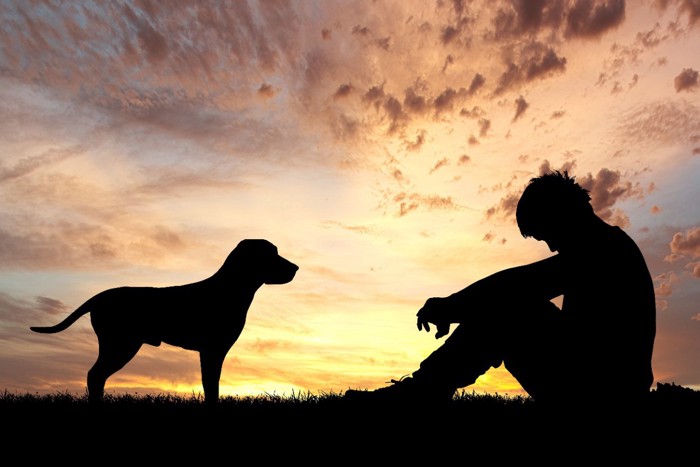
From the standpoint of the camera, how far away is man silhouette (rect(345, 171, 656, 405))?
398 centimetres

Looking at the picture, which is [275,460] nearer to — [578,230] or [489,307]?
[489,307]

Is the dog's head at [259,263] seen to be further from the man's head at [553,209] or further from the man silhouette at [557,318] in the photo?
the man's head at [553,209]

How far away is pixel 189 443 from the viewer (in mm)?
5238

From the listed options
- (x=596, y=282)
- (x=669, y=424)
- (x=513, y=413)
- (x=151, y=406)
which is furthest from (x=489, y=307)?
(x=151, y=406)

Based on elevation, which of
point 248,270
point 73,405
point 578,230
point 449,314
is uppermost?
point 248,270

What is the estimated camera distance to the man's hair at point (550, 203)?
173 inches

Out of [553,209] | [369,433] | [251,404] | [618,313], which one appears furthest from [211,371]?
[618,313]

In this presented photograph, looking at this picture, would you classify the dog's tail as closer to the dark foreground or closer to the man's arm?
the dark foreground

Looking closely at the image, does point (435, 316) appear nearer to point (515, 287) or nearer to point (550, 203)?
point (515, 287)

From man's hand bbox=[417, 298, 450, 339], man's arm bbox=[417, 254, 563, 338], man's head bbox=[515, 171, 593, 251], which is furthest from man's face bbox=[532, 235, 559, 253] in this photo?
man's hand bbox=[417, 298, 450, 339]

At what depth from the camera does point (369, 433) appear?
4.71 m

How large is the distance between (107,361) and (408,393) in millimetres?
5436

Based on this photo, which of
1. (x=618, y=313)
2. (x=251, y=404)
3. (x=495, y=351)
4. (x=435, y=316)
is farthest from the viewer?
(x=251, y=404)

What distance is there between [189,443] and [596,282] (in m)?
3.53
